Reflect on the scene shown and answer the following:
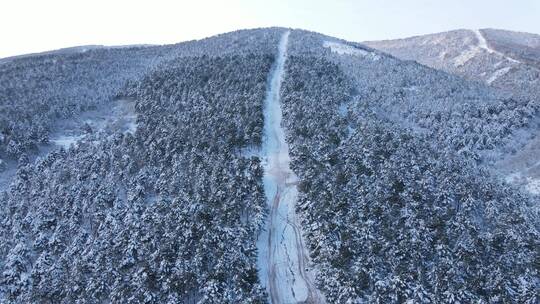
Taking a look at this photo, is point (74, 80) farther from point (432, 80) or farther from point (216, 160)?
point (432, 80)

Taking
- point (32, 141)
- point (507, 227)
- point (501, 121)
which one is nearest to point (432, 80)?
point (501, 121)

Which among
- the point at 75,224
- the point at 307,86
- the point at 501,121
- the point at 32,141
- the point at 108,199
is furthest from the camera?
the point at 307,86

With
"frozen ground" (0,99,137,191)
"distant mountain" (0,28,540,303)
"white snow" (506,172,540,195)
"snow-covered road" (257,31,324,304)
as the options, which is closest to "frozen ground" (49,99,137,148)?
"frozen ground" (0,99,137,191)

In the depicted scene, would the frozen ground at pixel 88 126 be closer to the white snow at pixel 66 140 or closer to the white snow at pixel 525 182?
the white snow at pixel 66 140

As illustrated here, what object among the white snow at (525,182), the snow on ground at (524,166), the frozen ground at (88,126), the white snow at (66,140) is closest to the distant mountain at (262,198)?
the frozen ground at (88,126)

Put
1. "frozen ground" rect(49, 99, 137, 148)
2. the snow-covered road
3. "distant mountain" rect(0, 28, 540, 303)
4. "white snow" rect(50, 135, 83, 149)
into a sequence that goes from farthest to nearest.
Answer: "frozen ground" rect(49, 99, 137, 148) < "white snow" rect(50, 135, 83, 149) < the snow-covered road < "distant mountain" rect(0, 28, 540, 303)

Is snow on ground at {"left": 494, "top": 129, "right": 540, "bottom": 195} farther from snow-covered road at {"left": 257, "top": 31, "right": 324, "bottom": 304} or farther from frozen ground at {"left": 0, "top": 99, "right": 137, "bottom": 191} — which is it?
frozen ground at {"left": 0, "top": 99, "right": 137, "bottom": 191}
